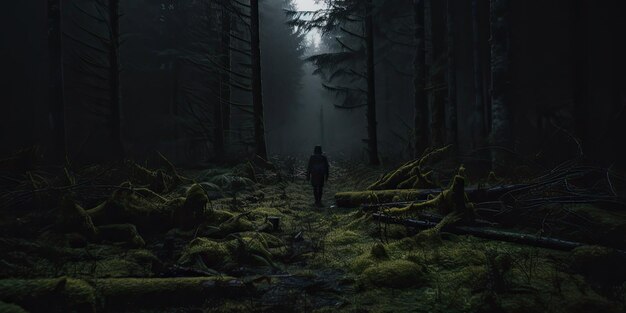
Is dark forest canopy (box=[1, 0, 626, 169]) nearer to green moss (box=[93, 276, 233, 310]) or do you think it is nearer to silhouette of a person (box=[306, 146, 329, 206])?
silhouette of a person (box=[306, 146, 329, 206])

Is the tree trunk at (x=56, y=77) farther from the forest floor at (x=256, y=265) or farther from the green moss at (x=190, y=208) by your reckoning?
the green moss at (x=190, y=208)

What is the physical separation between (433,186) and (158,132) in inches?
935

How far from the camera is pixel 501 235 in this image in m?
5.11

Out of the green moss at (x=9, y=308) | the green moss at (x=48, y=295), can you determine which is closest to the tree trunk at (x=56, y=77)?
the green moss at (x=48, y=295)

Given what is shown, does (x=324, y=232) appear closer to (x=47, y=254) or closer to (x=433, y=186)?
(x=433, y=186)

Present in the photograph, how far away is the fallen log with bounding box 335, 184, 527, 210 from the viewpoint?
6.61 meters

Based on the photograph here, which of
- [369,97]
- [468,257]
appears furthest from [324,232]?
[369,97]

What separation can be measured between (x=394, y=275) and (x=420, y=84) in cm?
1080

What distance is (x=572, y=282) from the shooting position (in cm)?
373

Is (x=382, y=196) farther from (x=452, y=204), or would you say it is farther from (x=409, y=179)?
(x=452, y=204)

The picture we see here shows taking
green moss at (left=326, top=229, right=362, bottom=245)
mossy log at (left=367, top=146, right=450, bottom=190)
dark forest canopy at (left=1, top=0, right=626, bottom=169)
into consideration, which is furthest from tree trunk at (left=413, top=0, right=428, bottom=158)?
green moss at (left=326, top=229, right=362, bottom=245)

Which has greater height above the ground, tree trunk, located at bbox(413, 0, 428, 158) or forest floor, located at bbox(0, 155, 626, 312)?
tree trunk, located at bbox(413, 0, 428, 158)

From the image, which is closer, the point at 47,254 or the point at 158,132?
the point at 47,254

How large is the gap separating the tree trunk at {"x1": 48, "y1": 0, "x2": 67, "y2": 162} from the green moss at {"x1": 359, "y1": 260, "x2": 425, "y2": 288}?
36.1 feet
